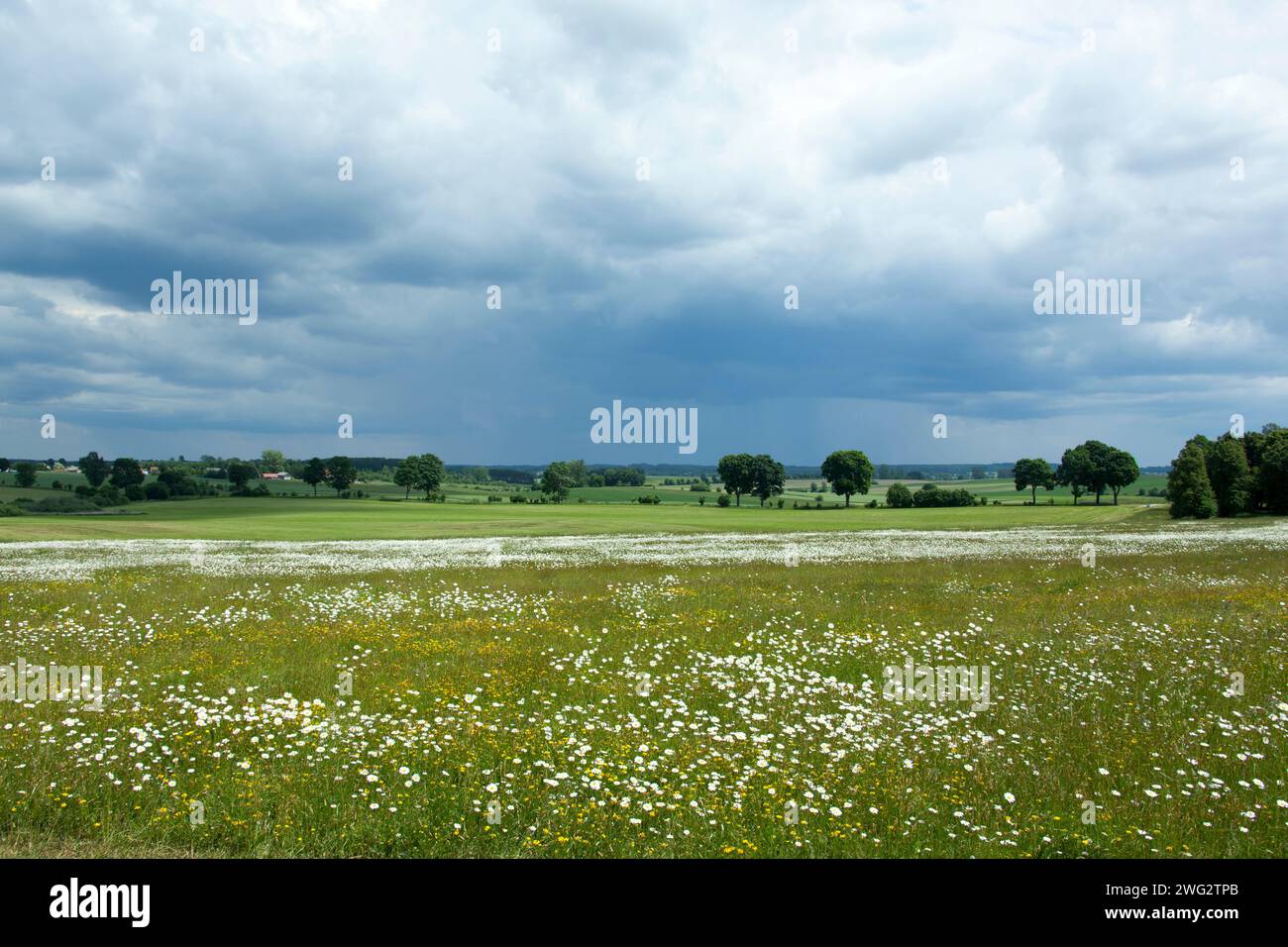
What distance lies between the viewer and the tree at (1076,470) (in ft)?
419

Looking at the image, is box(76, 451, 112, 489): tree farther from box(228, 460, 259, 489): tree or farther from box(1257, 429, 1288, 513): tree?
box(1257, 429, 1288, 513): tree

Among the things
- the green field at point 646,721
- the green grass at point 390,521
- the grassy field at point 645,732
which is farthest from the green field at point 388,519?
the grassy field at point 645,732

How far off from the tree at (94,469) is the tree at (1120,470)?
518ft

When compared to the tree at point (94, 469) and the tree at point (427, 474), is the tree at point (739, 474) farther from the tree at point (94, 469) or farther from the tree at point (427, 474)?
the tree at point (94, 469)

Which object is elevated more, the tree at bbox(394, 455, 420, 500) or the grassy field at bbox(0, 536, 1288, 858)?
the tree at bbox(394, 455, 420, 500)

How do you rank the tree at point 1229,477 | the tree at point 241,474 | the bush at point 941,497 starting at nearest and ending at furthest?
the tree at point 1229,477
the tree at point 241,474
the bush at point 941,497

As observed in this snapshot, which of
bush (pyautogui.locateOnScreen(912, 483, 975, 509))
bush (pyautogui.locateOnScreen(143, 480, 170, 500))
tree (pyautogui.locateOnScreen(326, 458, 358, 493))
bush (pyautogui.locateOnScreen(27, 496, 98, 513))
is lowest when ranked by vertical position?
bush (pyautogui.locateOnScreen(912, 483, 975, 509))

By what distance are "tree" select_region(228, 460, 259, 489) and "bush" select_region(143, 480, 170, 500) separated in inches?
502

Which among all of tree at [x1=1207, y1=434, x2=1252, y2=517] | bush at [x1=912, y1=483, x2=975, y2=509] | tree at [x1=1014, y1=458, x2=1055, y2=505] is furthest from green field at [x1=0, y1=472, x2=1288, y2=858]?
tree at [x1=1014, y1=458, x2=1055, y2=505]

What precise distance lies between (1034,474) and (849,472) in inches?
1630

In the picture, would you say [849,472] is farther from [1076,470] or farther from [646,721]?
[646,721]

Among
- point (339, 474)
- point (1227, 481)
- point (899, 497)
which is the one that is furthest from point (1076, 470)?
point (339, 474)

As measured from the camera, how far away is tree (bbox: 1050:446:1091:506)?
128m

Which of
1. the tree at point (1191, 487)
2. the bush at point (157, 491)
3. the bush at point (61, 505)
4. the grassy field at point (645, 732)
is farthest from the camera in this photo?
the bush at point (157, 491)
